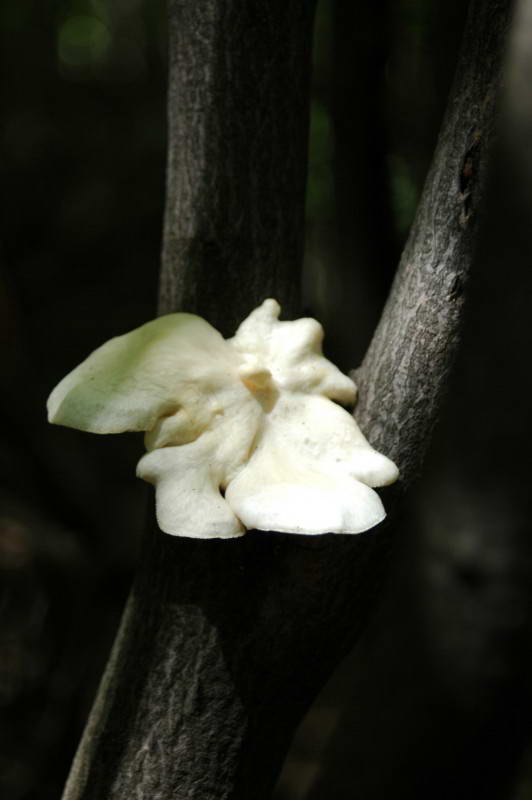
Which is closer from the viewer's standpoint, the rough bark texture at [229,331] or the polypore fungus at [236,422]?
the polypore fungus at [236,422]

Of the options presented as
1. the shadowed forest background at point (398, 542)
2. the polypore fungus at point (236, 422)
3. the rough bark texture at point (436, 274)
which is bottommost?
the shadowed forest background at point (398, 542)

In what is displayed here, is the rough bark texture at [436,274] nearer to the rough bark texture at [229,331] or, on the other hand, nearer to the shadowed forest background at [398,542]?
the rough bark texture at [229,331]

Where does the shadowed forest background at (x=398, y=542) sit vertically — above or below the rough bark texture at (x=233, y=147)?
below

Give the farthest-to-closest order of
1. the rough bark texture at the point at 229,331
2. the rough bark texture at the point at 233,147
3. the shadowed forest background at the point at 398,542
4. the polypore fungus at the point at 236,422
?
the shadowed forest background at the point at 398,542 < the rough bark texture at the point at 233,147 < the rough bark texture at the point at 229,331 < the polypore fungus at the point at 236,422

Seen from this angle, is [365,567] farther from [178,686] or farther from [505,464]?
[505,464]

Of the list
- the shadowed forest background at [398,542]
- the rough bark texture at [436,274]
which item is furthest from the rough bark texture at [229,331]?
the shadowed forest background at [398,542]

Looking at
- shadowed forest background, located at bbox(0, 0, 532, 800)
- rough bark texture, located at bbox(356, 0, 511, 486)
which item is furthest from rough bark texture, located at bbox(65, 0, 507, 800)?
shadowed forest background, located at bbox(0, 0, 532, 800)

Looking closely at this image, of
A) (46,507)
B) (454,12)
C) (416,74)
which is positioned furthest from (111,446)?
(454,12)
